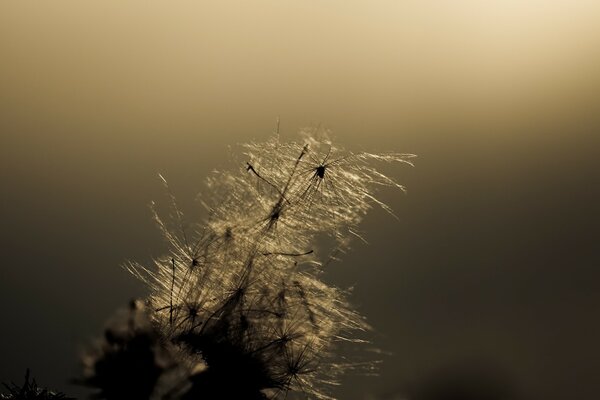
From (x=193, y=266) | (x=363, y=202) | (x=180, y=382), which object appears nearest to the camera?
(x=180, y=382)

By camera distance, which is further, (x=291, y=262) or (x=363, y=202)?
(x=363, y=202)

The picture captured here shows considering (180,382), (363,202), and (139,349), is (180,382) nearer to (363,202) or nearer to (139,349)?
(139,349)

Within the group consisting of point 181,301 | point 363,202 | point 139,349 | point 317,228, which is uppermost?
point 363,202

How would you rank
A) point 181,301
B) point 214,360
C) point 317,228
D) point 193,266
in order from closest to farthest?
point 214,360 < point 181,301 < point 193,266 < point 317,228

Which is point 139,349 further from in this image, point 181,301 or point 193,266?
point 193,266

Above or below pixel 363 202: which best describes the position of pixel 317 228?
below

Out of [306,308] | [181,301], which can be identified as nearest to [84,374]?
[181,301]

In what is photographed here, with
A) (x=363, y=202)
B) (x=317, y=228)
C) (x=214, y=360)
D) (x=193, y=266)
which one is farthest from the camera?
(x=363, y=202)

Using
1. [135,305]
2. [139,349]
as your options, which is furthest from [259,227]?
[139,349]

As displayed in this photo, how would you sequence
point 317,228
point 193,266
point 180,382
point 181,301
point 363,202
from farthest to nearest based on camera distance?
point 363,202
point 317,228
point 193,266
point 181,301
point 180,382
